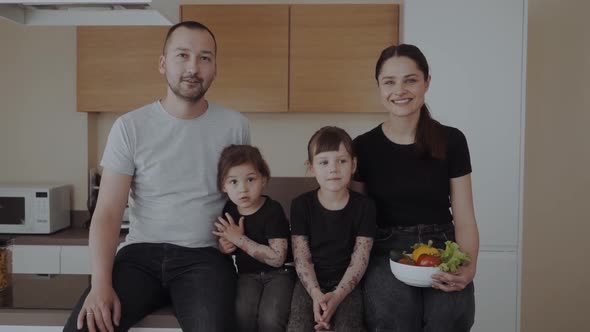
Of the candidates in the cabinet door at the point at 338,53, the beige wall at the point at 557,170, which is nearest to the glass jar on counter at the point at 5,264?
the cabinet door at the point at 338,53

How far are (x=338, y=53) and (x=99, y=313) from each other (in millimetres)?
2166

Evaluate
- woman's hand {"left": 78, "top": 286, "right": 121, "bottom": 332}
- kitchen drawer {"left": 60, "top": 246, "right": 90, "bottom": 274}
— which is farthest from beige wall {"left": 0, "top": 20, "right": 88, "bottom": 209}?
woman's hand {"left": 78, "top": 286, "right": 121, "bottom": 332}

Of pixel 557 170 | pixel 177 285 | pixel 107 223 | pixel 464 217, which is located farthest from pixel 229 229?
pixel 557 170

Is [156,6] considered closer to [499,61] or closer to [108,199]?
[108,199]

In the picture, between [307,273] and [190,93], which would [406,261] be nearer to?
[307,273]

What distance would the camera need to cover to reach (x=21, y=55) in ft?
11.1

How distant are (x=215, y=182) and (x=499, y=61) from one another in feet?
5.79

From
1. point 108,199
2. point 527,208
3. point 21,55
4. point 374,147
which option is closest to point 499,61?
point 527,208

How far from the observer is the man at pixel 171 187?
1517 millimetres

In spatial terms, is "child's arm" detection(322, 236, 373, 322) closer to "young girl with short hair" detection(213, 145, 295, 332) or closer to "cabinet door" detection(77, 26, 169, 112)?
"young girl with short hair" detection(213, 145, 295, 332)

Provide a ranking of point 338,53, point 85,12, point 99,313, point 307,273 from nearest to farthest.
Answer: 1. point 99,313
2. point 307,273
3. point 85,12
4. point 338,53

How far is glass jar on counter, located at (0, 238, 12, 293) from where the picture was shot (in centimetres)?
153

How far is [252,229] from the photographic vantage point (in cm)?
164

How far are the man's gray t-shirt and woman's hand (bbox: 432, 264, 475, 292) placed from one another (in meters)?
0.67
